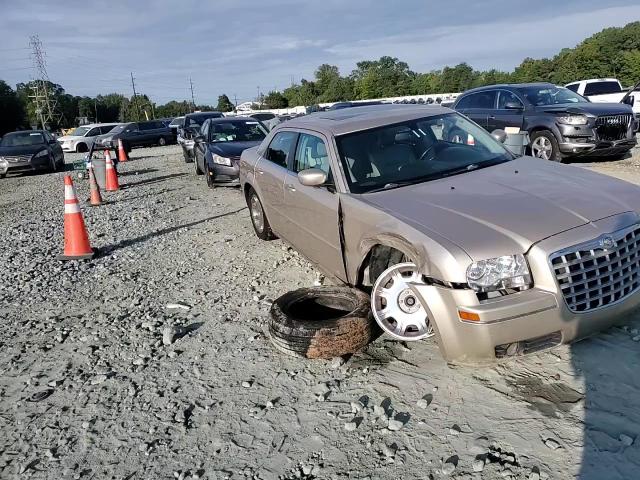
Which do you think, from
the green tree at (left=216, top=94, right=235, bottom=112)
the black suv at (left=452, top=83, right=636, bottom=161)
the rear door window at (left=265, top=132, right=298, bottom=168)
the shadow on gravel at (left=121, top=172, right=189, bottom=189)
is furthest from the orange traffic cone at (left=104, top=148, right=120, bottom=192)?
the green tree at (left=216, top=94, right=235, bottom=112)

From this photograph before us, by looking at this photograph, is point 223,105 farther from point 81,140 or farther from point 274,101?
point 81,140

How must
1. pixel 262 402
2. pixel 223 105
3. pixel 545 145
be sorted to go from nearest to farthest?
pixel 262 402 < pixel 545 145 < pixel 223 105

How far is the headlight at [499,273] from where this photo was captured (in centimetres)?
284

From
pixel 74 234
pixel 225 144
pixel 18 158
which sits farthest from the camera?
pixel 18 158

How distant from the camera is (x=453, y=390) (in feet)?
9.95

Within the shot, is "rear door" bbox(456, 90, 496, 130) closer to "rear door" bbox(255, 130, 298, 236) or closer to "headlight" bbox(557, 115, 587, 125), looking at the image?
"headlight" bbox(557, 115, 587, 125)

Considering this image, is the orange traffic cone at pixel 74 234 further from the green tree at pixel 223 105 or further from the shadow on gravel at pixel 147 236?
the green tree at pixel 223 105

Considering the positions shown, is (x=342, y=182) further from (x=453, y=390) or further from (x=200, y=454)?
(x=200, y=454)

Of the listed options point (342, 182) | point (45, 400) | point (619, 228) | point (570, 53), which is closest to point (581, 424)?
point (619, 228)

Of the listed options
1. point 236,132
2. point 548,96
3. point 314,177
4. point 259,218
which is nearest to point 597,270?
point 314,177

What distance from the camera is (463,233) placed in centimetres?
299

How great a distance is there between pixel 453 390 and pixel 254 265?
10.7 feet

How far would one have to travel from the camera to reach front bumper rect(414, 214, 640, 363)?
9.20ft

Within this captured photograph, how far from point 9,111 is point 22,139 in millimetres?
63128
